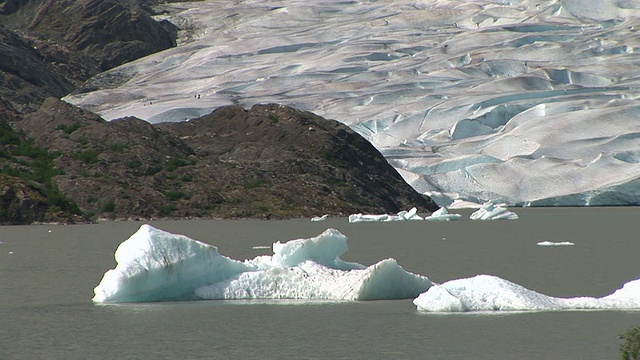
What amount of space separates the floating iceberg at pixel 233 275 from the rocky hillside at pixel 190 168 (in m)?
19.1

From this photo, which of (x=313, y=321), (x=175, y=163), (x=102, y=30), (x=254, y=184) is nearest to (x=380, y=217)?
(x=254, y=184)

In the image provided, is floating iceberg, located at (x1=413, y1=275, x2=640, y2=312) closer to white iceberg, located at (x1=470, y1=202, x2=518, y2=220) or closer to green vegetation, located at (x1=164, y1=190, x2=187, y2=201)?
white iceberg, located at (x1=470, y1=202, x2=518, y2=220)

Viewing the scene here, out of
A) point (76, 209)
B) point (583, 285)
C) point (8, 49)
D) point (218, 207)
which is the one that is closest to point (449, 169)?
point (218, 207)

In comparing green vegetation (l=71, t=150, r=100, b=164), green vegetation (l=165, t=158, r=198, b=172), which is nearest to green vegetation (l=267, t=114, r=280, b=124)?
green vegetation (l=165, t=158, r=198, b=172)

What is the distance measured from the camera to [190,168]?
132 feet

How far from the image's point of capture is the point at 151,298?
1407cm

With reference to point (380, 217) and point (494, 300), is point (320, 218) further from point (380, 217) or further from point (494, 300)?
point (494, 300)

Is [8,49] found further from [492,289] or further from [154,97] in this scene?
[492,289]

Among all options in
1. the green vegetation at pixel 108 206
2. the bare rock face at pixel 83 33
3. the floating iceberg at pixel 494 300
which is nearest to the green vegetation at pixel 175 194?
the green vegetation at pixel 108 206

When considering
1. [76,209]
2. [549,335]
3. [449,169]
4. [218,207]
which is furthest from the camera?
[449,169]

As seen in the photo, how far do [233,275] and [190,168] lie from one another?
85.6ft

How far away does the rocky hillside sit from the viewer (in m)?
36.0

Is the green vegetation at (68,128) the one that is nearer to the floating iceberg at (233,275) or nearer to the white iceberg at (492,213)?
the white iceberg at (492,213)

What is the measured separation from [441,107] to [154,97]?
19937 millimetres
